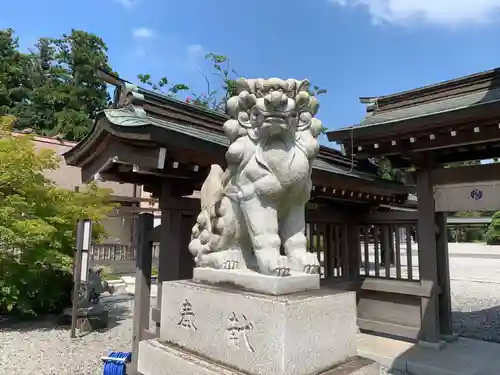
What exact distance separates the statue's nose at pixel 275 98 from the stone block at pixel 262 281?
108 centimetres

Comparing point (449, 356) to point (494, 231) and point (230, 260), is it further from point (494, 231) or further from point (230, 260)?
point (494, 231)

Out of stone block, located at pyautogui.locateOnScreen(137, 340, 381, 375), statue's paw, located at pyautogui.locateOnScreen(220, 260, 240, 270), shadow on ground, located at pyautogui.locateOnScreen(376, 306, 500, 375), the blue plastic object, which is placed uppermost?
statue's paw, located at pyautogui.locateOnScreen(220, 260, 240, 270)

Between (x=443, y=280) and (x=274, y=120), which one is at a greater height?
(x=274, y=120)

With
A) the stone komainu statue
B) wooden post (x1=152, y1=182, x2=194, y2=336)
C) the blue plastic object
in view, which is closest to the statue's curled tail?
the stone komainu statue

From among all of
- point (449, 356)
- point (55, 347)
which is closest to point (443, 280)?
point (449, 356)

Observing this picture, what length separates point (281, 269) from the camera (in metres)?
2.30

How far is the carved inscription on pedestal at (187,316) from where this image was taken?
259 centimetres

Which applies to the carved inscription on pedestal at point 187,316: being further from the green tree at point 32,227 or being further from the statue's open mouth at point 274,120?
the green tree at point 32,227

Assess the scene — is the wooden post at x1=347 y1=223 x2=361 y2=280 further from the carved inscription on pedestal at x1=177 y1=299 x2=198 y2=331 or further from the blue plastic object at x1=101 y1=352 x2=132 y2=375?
the carved inscription on pedestal at x1=177 y1=299 x2=198 y2=331

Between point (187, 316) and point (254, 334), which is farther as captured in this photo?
point (187, 316)

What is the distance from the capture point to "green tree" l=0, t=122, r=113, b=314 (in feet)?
22.1

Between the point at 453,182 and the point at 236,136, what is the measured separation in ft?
14.0

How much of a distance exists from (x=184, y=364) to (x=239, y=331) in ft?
1.59

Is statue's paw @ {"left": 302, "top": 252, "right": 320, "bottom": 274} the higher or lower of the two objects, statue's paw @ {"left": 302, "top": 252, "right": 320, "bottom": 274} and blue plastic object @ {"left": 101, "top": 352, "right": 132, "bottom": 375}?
the higher
